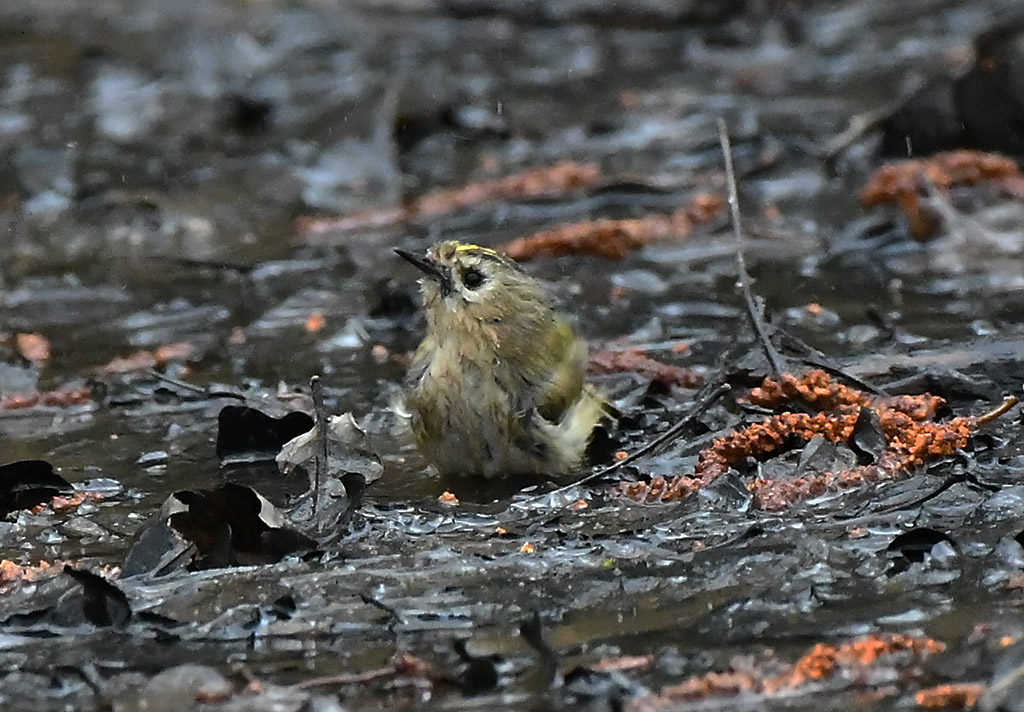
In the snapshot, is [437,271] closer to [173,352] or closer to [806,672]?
[173,352]

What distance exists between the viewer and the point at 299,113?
36.4 ft

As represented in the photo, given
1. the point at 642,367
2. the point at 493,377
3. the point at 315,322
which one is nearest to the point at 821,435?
the point at 493,377

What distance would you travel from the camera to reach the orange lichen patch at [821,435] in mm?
4434

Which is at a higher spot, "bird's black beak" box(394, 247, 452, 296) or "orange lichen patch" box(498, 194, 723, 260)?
"bird's black beak" box(394, 247, 452, 296)

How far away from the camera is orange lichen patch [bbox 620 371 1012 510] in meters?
4.43

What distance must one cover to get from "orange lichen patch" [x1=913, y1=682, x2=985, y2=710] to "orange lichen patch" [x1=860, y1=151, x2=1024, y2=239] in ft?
16.0

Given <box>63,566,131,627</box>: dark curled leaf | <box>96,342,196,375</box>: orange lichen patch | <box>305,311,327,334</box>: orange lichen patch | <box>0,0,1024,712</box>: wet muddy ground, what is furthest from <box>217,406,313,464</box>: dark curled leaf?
<box>305,311,327,334</box>: orange lichen patch

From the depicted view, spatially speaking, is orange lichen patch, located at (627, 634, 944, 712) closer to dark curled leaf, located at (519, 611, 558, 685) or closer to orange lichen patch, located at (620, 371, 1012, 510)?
dark curled leaf, located at (519, 611, 558, 685)

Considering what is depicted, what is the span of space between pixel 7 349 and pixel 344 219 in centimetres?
244

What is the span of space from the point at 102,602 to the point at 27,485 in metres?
1.15

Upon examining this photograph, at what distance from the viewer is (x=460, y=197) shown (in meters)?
8.84

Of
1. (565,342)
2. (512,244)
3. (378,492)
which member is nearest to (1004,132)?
(512,244)

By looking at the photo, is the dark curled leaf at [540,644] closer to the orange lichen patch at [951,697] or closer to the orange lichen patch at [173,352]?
the orange lichen patch at [951,697]

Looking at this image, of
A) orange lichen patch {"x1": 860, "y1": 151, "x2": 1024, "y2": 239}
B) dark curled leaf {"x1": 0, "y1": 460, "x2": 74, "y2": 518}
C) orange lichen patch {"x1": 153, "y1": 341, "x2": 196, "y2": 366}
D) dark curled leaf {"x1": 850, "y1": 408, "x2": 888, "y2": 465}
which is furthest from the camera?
orange lichen patch {"x1": 860, "y1": 151, "x2": 1024, "y2": 239}
